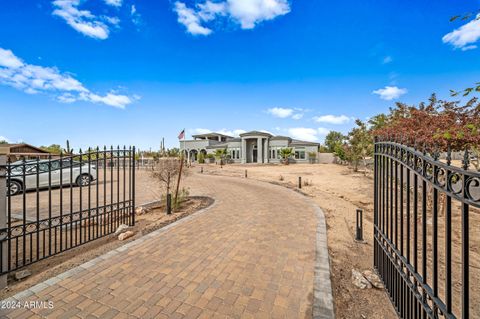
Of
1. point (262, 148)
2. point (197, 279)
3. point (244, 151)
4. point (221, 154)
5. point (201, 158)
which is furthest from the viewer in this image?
point (201, 158)

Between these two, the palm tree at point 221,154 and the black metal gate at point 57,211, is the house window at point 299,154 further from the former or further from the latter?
the black metal gate at point 57,211

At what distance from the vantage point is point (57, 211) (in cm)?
751

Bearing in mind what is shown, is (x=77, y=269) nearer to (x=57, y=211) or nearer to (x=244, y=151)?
(x=57, y=211)

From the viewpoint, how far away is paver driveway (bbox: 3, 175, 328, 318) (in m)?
2.78

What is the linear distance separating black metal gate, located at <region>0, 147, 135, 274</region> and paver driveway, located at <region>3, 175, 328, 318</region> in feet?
3.19

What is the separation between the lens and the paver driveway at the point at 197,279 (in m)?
2.78

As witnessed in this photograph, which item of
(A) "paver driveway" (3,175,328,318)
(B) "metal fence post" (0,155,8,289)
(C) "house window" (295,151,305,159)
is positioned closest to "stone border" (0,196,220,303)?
(A) "paver driveway" (3,175,328,318)

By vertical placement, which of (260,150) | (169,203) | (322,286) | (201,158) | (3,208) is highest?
(260,150)

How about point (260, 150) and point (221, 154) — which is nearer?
point (221, 154)

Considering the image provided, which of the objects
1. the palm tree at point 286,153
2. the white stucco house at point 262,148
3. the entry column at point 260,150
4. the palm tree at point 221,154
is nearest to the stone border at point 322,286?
the palm tree at point 286,153

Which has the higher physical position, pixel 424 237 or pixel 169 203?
pixel 424 237

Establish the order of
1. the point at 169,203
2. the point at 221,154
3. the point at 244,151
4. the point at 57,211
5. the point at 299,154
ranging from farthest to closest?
the point at 244,151 < the point at 299,154 < the point at 221,154 < the point at 57,211 < the point at 169,203

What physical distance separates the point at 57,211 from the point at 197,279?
696 centimetres

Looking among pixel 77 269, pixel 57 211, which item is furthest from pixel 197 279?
pixel 57 211
